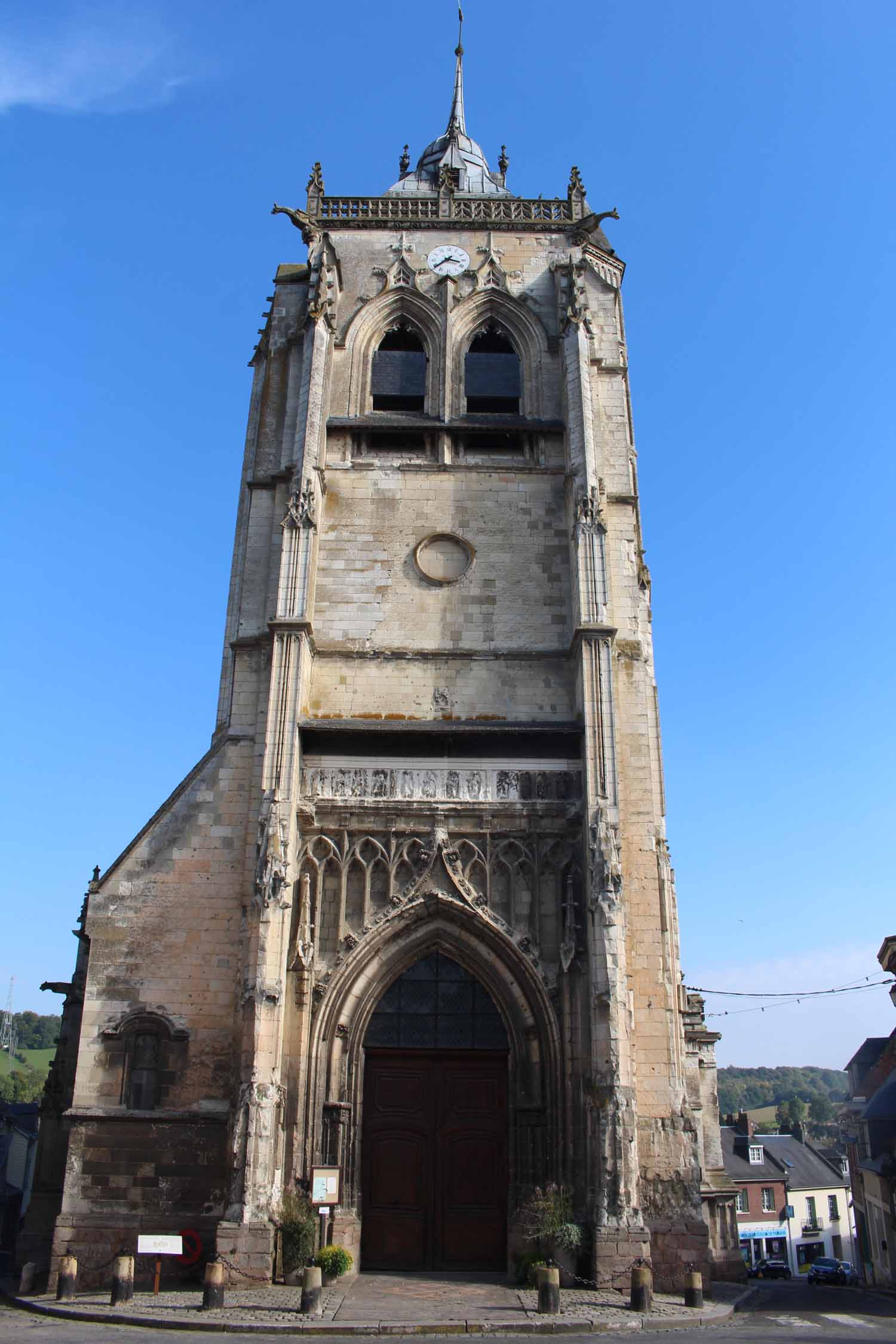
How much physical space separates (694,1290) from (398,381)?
49.6ft

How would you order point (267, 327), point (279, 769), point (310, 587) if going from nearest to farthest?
point (279, 769), point (310, 587), point (267, 327)

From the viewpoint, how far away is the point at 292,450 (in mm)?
18641

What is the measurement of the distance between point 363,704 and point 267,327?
7.86 m

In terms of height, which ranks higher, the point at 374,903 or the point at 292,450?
the point at 292,450

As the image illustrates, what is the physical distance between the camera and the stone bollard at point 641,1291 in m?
11.9

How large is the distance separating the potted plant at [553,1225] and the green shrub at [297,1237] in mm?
2659

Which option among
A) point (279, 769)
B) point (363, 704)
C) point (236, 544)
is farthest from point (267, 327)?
point (279, 769)

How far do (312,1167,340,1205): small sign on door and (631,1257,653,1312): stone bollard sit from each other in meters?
3.64

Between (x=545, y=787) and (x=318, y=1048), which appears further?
(x=545, y=787)

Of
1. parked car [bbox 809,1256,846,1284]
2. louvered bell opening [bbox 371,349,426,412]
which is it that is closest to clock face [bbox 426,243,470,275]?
louvered bell opening [bbox 371,349,426,412]

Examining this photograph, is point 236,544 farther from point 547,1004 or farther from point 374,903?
point 547,1004

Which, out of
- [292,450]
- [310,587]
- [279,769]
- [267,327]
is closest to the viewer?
[279,769]

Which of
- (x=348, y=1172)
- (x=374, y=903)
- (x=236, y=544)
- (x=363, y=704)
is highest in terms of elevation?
(x=236, y=544)

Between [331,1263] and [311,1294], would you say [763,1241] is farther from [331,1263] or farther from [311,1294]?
[311,1294]
